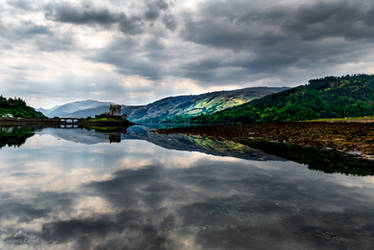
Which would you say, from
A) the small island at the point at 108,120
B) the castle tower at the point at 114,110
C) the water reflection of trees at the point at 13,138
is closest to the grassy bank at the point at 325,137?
the water reflection of trees at the point at 13,138

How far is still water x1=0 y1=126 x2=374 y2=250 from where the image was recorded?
634 cm

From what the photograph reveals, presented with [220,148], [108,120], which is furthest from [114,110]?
[220,148]

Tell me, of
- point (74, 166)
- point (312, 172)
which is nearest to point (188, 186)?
point (312, 172)

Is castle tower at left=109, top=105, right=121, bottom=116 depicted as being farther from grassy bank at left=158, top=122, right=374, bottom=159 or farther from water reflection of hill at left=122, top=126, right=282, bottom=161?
water reflection of hill at left=122, top=126, right=282, bottom=161

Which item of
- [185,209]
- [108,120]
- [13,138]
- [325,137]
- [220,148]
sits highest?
[108,120]

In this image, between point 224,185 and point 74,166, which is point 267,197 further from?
point 74,166

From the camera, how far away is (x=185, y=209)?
870cm

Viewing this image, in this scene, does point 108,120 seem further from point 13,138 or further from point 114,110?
point 13,138

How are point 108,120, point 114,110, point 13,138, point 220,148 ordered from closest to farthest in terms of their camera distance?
1. point 220,148
2. point 13,138
3. point 108,120
4. point 114,110

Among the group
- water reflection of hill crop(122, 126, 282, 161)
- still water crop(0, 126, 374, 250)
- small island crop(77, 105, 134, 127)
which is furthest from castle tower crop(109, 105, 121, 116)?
still water crop(0, 126, 374, 250)

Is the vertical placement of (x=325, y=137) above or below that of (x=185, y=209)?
above

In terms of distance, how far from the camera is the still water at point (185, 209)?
634 cm

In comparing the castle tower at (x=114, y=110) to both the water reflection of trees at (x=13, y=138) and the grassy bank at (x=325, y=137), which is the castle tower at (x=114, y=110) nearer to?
the water reflection of trees at (x=13, y=138)

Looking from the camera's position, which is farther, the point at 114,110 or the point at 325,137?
the point at 114,110
